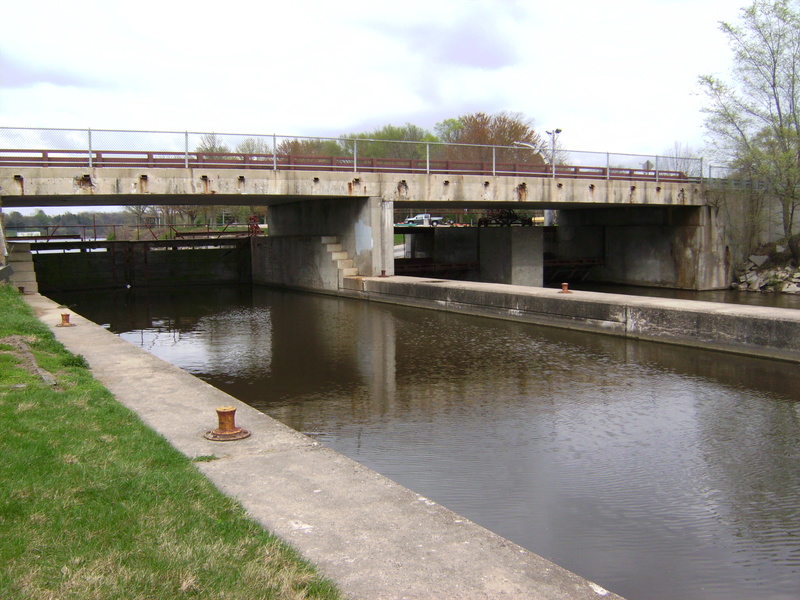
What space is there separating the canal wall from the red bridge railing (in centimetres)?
614

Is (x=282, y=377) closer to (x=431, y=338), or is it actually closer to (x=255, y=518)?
(x=431, y=338)

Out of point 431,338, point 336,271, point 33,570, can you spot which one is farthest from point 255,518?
point 336,271

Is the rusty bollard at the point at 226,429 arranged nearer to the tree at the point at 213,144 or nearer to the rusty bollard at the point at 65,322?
the rusty bollard at the point at 65,322

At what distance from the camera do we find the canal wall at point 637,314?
40.9 feet

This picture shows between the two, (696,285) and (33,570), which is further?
(696,285)

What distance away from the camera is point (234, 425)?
6668mm

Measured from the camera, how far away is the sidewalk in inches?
149

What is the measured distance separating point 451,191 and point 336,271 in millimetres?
5196

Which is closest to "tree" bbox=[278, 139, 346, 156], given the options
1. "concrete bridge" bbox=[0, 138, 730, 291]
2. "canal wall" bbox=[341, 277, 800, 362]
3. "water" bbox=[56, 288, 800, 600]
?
"concrete bridge" bbox=[0, 138, 730, 291]

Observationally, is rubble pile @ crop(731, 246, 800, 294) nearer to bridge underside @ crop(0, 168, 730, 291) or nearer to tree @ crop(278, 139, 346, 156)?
bridge underside @ crop(0, 168, 730, 291)

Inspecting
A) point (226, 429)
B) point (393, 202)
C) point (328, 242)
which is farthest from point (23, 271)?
point (226, 429)

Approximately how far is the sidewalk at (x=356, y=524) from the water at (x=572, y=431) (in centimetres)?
96

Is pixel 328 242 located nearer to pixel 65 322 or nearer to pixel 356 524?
pixel 65 322

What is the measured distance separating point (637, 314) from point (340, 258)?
13.7 meters
